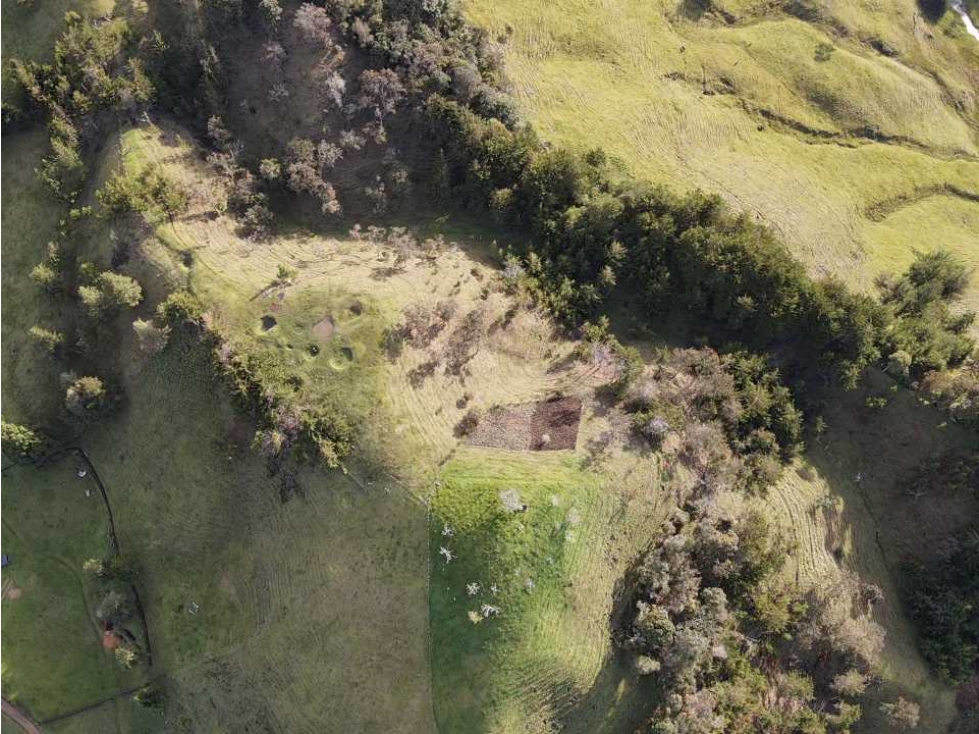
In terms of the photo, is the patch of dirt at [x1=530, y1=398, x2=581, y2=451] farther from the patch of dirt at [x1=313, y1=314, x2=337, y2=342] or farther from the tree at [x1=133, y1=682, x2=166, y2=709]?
the tree at [x1=133, y1=682, x2=166, y2=709]

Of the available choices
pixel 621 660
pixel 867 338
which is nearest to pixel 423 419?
pixel 621 660

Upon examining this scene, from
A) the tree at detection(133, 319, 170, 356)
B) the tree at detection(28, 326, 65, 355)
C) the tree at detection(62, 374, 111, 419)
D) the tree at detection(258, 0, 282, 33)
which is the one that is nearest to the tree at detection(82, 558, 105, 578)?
the tree at detection(62, 374, 111, 419)

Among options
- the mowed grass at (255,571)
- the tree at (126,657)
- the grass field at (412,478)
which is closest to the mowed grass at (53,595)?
the grass field at (412,478)

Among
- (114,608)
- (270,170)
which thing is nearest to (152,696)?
(114,608)

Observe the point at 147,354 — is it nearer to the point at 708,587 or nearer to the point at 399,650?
the point at 399,650

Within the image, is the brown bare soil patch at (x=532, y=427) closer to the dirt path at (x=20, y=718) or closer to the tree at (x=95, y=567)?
the tree at (x=95, y=567)

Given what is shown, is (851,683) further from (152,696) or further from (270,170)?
(270,170)
